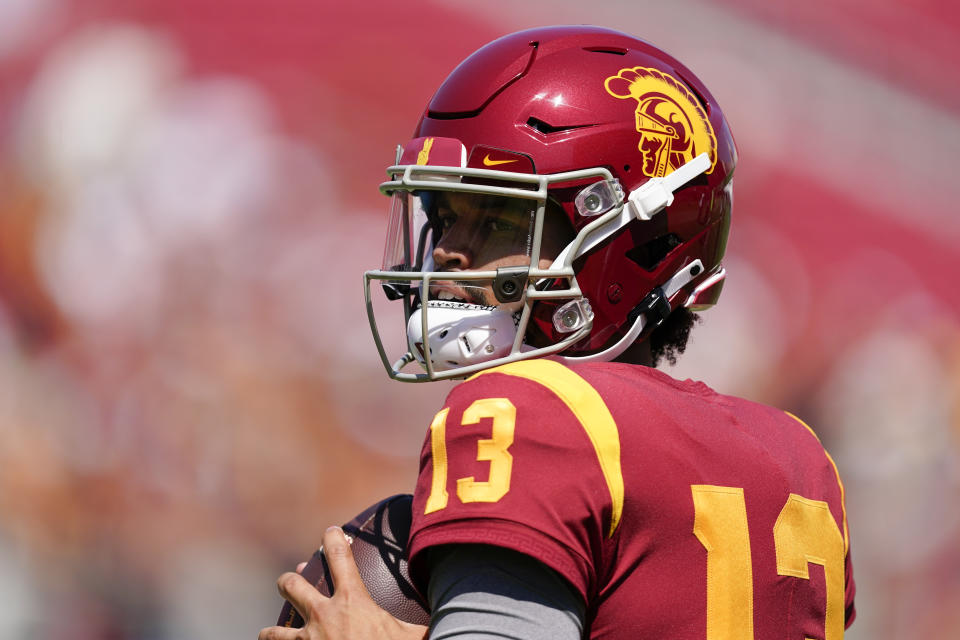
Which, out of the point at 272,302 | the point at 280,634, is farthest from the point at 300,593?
the point at 272,302

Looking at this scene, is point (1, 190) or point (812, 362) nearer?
point (1, 190)

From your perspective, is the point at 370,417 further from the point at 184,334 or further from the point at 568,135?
the point at 568,135

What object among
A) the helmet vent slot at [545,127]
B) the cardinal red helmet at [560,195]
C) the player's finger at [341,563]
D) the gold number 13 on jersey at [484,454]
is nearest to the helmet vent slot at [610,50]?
the cardinal red helmet at [560,195]

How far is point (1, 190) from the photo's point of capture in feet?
10.1

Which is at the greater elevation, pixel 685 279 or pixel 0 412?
pixel 685 279

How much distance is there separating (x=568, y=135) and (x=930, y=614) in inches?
115

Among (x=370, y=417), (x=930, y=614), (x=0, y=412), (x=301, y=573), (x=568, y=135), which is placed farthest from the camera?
(x=930, y=614)

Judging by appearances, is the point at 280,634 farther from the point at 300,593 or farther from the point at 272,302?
the point at 272,302

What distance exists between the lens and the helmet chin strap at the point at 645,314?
1.47 m

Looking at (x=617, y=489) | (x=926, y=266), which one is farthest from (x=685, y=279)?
(x=926, y=266)

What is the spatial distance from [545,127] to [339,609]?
2.50ft

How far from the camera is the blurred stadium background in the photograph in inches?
118

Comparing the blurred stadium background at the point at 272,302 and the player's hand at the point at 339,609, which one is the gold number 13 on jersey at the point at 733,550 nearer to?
the player's hand at the point at 339,609

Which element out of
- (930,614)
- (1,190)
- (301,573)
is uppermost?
(1,190)
